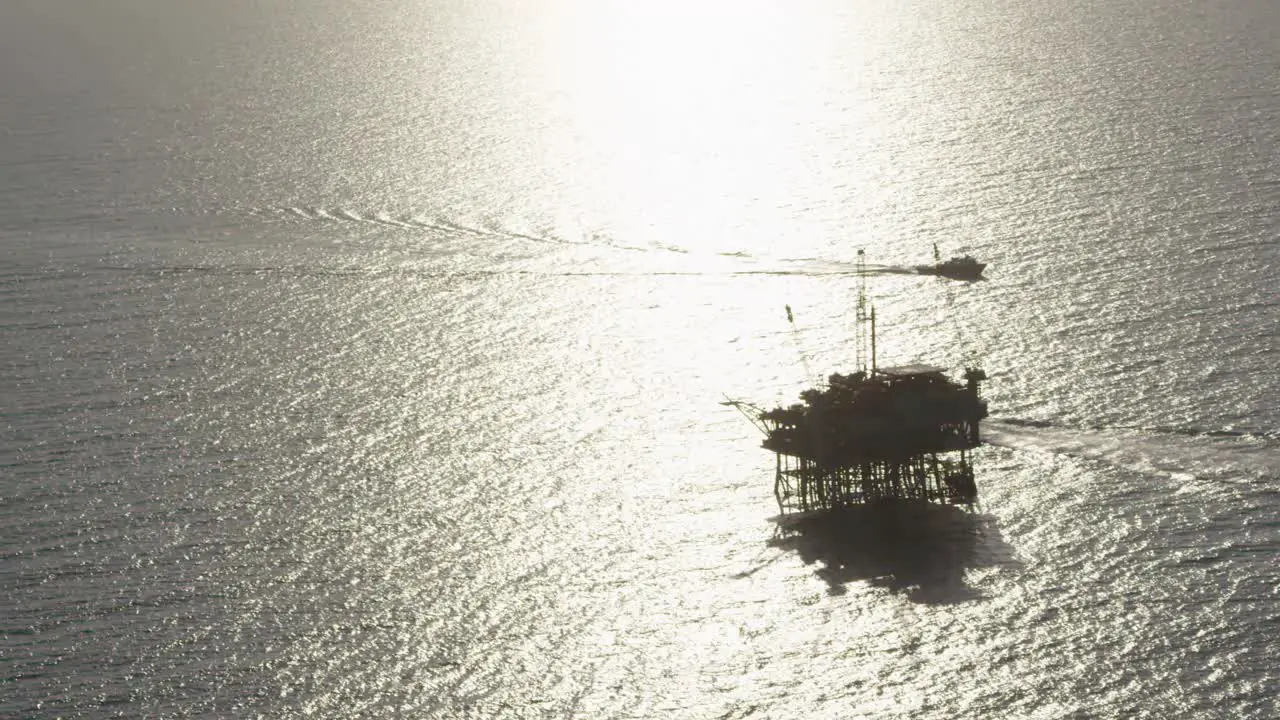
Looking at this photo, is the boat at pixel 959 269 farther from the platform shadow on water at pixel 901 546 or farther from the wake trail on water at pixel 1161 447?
→ the platform shadow on water at pixel 901 546

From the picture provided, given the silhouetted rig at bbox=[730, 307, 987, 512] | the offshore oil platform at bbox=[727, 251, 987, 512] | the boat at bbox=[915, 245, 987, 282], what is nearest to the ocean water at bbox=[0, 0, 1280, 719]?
the boat at bbox=[915, 245, 987, 282]

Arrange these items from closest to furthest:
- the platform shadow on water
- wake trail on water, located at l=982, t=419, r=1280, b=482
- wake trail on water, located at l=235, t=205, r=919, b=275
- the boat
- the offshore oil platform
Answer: the platform shadow on water
the offshore oil platform
wake trail on water, located at l=982, t=419, r=1280, b=482
the boat
wake trail on water, located at l=235, t=205, r=919, b=275

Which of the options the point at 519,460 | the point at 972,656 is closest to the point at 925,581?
the point at 972,656

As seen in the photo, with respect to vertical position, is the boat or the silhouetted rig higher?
the boat

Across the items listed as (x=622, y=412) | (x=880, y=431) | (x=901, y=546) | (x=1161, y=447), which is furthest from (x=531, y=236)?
(x=1161, y=447)

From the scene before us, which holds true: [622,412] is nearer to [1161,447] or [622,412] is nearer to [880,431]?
[880,431]

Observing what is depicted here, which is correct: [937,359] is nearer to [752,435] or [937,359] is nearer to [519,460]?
[752,435]

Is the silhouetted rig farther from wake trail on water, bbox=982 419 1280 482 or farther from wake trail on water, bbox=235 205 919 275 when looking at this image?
wake trail on water, bbox=235 205 919 275

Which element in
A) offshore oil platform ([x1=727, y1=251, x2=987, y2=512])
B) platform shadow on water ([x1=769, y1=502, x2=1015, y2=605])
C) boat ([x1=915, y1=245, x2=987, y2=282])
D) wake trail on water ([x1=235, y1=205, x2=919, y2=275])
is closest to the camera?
platform shadow on water ([x1=769, y1=502, x2=1015, y2=605])
